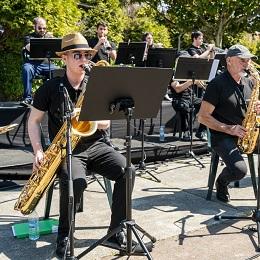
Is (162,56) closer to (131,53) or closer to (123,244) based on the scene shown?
(131,53)

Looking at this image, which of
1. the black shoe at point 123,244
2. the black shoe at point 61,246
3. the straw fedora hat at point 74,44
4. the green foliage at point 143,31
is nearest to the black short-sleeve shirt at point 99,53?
the straw fedora hat at point 74,44

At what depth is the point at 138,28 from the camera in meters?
18.2

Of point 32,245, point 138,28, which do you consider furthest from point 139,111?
point 138,28

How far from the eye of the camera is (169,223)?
4184 mm

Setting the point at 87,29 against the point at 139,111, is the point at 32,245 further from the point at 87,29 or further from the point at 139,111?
the point at 87,29

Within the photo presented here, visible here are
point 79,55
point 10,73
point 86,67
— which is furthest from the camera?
point 10,73

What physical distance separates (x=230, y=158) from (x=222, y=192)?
1.67 feet

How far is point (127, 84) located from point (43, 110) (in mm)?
944

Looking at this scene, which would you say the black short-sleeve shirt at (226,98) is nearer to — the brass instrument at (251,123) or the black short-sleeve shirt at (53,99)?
the brass instrument at (251,123)

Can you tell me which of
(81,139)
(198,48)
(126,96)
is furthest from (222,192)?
(198,48)

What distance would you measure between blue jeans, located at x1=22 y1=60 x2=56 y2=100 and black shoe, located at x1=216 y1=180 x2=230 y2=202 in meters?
→ 3.55

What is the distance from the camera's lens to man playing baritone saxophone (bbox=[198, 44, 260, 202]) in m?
4.45

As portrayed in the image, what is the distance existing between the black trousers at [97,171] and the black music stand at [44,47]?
9.22 feet

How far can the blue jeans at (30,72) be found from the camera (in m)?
7.20
